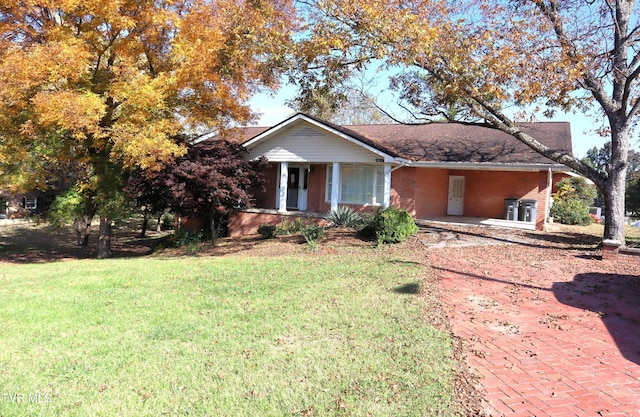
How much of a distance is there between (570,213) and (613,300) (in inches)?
642

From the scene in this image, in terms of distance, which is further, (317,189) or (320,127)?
(317,189)

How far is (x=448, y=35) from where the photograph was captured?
11531mm

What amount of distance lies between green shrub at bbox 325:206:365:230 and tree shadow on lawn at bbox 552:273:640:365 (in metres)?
7.48

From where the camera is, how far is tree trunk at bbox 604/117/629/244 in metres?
11.9

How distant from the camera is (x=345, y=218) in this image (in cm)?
1557

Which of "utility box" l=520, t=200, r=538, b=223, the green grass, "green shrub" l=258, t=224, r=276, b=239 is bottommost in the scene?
the green grass

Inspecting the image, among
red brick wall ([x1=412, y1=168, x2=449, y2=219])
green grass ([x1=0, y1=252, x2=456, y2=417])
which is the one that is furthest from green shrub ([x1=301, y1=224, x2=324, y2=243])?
green grass ([x1=0, y1=252, x2=456, y2=417])

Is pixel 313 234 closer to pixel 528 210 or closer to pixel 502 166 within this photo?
pixel 502 166

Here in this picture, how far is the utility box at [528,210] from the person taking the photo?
56.5ft

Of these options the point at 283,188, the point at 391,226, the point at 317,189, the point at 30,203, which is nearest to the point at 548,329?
the point at 391,226

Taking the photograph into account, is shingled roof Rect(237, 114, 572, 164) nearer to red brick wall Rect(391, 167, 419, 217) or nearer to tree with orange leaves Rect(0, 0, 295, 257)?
red brick wall Rect(391, 167, 419, 217)

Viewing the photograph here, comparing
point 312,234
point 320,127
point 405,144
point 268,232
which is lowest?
point 268,232

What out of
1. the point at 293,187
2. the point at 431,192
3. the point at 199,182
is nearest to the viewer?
the point at 199,182

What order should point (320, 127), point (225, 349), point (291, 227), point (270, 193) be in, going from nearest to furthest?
point (225, 349) < point (291, 227) < point (320, 127) < point (270, 193)
